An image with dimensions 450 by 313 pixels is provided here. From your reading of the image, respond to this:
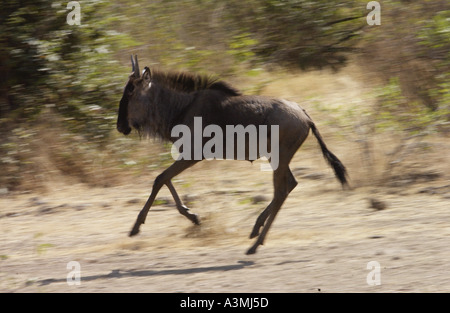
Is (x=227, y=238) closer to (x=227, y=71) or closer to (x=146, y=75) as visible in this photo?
(x=146, y=75)

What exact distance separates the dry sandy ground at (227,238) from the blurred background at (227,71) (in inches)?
22.0

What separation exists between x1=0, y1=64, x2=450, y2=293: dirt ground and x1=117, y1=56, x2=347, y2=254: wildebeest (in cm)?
50

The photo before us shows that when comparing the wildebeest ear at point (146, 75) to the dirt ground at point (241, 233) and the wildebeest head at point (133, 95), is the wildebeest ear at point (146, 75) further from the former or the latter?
the dirt ground at point (241, 233)

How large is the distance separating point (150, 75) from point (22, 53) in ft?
11.8

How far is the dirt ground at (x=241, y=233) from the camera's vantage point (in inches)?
234

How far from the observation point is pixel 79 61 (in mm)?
10547

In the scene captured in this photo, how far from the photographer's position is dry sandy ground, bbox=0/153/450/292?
592cm

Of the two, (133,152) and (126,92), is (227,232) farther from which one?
(133,152)

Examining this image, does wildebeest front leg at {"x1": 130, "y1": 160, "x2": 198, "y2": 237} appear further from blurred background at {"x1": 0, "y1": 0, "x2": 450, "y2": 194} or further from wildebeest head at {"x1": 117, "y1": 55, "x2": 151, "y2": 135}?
blurred background at {"x1": 0, "y1": 0, "x2": 450, "y2": 194}

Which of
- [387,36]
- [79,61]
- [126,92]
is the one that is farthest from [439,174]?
[79,61]

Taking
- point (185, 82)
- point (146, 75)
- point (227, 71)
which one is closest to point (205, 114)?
point (185, 82)

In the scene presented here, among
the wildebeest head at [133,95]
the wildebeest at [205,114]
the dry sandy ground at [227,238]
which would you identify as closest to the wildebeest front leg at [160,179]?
the wildebeest at [205,114]

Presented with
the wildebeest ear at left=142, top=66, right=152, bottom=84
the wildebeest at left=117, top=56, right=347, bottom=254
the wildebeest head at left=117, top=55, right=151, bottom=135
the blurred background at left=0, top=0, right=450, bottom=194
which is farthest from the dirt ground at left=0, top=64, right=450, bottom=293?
the wildebeest ear at left=142, top=66, right=152, bottom=84

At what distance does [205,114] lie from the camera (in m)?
7.24
